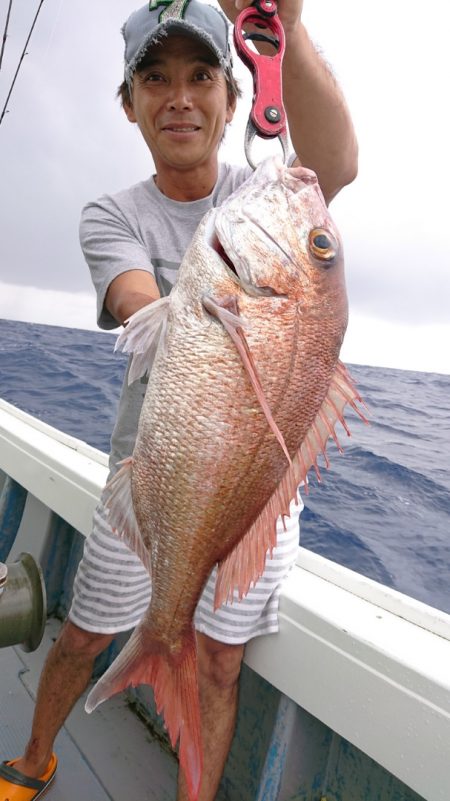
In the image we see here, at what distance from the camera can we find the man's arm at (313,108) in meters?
1.65

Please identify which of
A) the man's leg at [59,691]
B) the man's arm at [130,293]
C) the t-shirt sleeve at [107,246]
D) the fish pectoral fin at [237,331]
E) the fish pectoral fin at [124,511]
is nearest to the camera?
the fish pectoral fin at [237,331]

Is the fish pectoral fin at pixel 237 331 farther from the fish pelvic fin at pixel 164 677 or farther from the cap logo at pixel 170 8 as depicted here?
the cap logo at pixel 170 8

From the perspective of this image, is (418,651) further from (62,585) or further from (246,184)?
(62,585)

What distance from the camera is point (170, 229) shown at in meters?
2.11

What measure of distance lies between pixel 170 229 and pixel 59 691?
1.79 m

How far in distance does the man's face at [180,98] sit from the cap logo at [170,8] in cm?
7

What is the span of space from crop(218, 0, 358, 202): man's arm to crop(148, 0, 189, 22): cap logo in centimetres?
27

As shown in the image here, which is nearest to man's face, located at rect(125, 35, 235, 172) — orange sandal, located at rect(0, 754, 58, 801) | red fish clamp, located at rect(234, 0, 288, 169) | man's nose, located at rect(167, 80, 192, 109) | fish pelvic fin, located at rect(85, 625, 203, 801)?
man's nose, located at rect(167, 80, 192, 109)

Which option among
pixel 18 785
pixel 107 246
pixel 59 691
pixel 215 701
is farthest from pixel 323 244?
pixel 18 785

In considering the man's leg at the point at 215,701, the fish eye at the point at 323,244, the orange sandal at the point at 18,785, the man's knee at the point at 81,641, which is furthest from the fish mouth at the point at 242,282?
the orange sandal at the point at 18,785

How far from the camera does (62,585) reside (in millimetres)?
3355

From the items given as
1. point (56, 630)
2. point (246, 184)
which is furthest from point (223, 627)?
point (56, 630)

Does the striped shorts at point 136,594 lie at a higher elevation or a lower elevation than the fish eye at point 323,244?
lower

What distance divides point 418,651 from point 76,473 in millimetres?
1847
